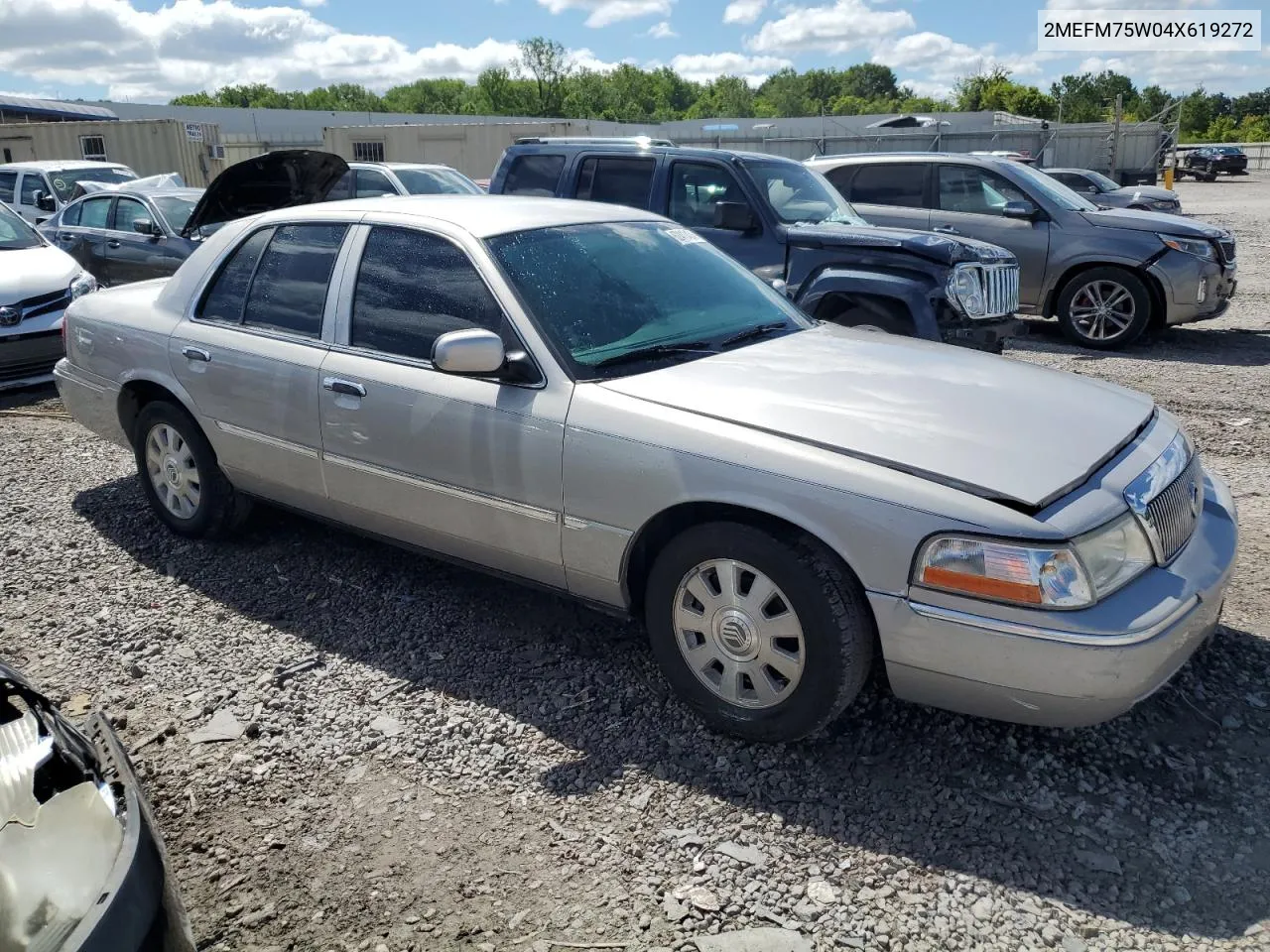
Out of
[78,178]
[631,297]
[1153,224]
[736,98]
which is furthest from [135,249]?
[736,98]

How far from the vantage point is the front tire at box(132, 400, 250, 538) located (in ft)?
15.9

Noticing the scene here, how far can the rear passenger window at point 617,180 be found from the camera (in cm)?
805

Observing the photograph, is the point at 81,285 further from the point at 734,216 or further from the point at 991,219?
the point at 991,219

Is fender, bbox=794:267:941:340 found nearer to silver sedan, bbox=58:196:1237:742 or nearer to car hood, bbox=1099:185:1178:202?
silver sedan, bbox=58:196:1237:742

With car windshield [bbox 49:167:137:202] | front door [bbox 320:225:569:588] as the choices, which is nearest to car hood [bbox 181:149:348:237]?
front door [bbox 320:225:569:588]

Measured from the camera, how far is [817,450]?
300 cm

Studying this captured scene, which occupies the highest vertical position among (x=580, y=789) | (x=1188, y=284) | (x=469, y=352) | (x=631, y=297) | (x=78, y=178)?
(x=78, y=178)

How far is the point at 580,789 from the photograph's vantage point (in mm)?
3133

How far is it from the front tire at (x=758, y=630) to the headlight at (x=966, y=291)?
4.08 m

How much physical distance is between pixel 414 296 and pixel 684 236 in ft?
4.11

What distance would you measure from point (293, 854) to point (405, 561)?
81.8 inches

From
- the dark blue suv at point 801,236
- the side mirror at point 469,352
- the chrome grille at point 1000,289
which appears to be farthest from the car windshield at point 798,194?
the side mirror at point 469,352

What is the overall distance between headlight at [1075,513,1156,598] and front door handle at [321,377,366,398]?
2.61 metres

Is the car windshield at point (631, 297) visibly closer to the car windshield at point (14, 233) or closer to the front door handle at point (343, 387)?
the front door handle at point (343, 387)
